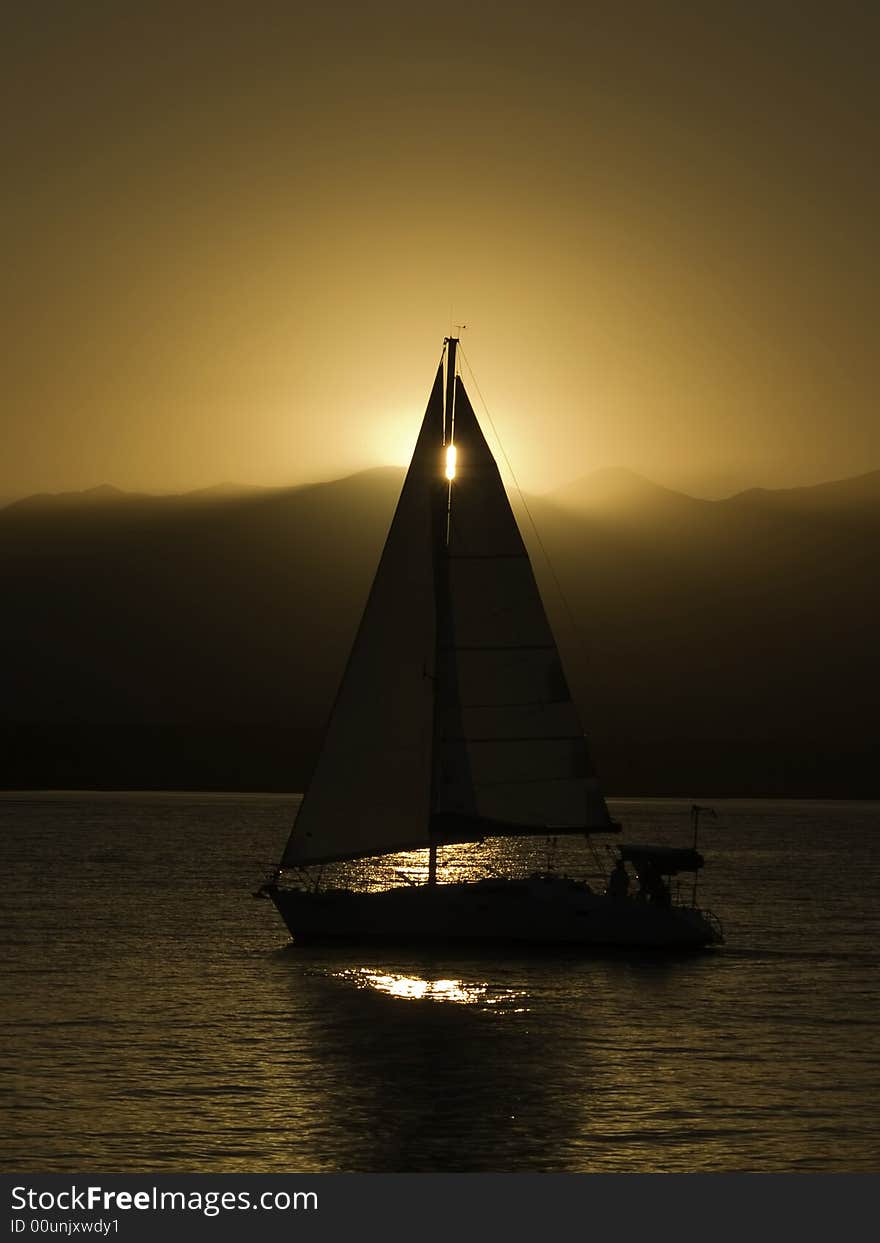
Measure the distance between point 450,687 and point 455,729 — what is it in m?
1.27

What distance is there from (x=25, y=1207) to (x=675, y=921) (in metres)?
31.8

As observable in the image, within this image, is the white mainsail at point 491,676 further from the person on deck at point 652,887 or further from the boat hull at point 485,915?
the person on deck at point 652,887

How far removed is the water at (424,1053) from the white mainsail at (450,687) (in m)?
4.48

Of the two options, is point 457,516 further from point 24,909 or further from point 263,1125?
point 24,909

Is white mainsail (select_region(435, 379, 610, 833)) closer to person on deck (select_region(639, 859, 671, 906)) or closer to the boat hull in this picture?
the boat hull

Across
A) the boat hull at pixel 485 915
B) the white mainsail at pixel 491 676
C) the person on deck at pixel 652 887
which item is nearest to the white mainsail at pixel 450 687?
the white mainsail at pixel 491 676

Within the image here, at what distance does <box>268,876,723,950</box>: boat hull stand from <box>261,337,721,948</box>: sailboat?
0.19 feet

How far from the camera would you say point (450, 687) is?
173 feet

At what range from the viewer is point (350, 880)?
328ft

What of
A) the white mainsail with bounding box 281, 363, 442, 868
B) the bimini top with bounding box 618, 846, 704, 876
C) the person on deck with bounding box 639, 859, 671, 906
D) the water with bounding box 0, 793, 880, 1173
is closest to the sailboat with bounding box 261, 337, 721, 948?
the white mainsail with bounding box 281, 363, 442, 868

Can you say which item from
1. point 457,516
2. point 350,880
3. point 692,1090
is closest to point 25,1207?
point 692,1090

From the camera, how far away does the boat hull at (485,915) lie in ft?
168

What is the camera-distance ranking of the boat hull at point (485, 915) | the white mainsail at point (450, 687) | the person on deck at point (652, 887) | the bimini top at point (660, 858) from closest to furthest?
the boat hull at point (485, 915) < the white mainsail at point (450, 687) < the bimini top at point (660, 858) < the person on deck at point (652, 887)

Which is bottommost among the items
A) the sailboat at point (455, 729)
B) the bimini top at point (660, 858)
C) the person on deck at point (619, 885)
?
the person on deck at point (619, 885)
